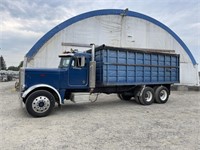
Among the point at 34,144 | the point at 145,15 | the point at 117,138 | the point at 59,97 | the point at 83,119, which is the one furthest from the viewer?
the point at 145,15

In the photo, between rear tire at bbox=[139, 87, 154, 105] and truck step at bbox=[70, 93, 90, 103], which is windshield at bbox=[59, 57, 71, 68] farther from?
rear tire at bbox=[139, 87, 154, 105]

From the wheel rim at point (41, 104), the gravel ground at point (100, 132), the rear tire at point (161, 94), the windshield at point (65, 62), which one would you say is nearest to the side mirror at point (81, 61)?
the windshield at point (65, 62)

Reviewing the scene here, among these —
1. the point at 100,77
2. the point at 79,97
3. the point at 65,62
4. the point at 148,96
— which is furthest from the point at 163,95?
the point at 65,62

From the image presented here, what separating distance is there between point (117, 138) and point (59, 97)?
136 inches

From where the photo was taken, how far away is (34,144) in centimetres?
413

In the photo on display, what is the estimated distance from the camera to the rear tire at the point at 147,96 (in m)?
9.20

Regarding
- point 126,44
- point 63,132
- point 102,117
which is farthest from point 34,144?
point 126,44

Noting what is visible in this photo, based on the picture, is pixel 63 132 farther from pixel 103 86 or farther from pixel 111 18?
pixel 111 18

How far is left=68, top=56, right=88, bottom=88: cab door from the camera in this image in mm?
7685

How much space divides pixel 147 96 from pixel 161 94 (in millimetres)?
966

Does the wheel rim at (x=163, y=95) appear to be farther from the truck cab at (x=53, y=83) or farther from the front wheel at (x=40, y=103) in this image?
the front wheel at (x=40, y=103)

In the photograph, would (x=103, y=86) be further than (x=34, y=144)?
Yes

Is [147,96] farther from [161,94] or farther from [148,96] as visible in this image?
[161,94]

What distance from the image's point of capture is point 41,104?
264 inches
